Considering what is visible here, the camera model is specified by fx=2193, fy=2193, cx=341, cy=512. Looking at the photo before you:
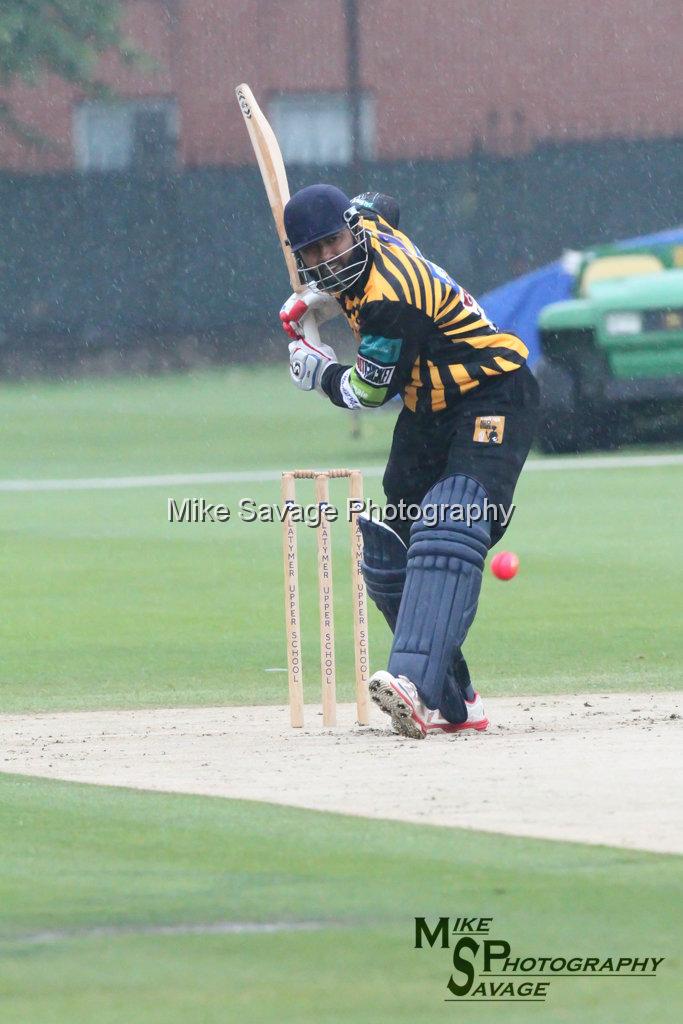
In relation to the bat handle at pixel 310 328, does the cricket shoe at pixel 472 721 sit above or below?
below

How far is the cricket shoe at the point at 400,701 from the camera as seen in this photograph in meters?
7.01

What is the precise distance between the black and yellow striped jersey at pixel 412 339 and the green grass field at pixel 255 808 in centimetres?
175

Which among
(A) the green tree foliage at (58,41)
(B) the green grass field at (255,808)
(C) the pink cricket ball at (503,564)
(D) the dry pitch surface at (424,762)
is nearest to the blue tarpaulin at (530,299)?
(B) the green grass field at (255,808)

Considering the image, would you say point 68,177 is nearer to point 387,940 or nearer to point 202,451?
point 202,451

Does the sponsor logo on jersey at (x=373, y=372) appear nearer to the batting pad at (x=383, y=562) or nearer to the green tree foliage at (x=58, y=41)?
the batting pad at (x=383, y=562)

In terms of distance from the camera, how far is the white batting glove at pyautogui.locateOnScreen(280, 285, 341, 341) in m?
7.57

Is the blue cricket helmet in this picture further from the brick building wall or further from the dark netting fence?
the brick building wall

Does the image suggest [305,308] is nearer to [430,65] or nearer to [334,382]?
[334,382]

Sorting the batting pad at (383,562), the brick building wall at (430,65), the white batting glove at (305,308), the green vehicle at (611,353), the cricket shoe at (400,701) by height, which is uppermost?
the brick building wall at (430,65)

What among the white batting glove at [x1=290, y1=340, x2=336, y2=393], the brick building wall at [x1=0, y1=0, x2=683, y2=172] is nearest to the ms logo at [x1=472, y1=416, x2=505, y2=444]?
the white batting glove at [x1=290, y1=340, x2=336, y2=393]

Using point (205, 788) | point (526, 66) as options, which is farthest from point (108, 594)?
point (526, 66)

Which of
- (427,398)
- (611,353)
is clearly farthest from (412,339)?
(611,353)

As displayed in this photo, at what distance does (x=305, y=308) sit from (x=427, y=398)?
562 mm

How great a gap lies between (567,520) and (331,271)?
778 cm
